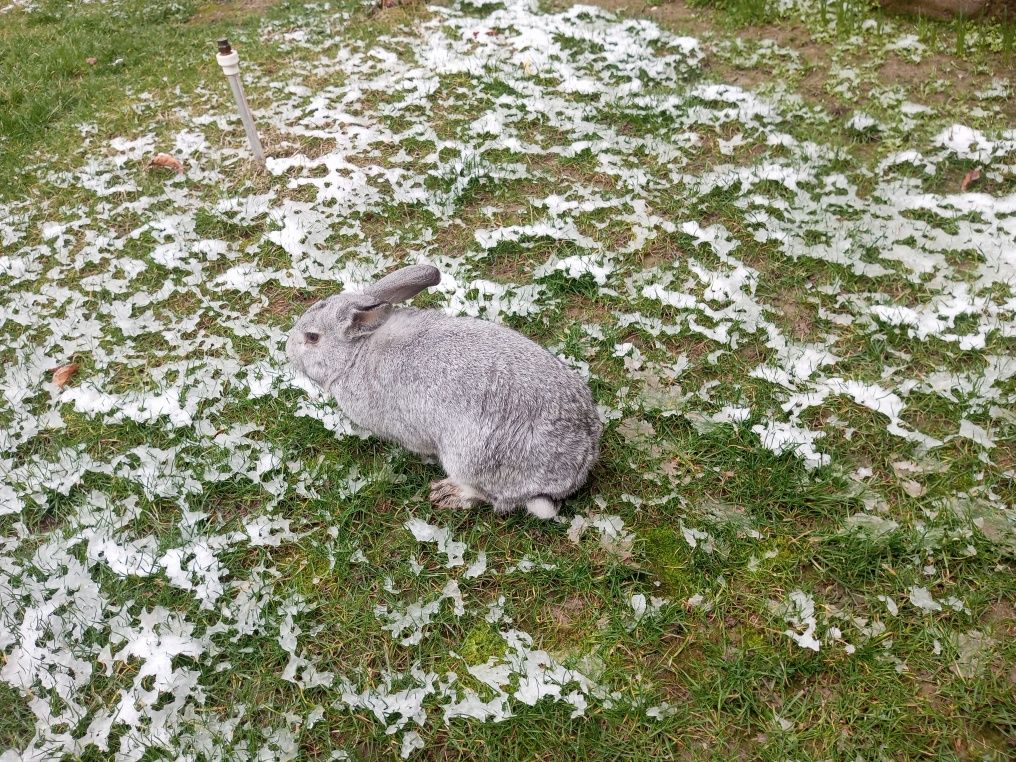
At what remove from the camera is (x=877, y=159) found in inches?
195

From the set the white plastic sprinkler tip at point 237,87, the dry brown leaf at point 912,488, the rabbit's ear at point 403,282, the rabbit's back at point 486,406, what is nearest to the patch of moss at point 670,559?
the rabbit's back at point 486,406

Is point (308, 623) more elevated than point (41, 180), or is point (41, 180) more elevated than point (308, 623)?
point (41, 180)

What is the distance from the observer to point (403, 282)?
336cm

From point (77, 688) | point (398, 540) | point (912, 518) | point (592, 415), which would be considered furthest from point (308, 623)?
point (912, 518)

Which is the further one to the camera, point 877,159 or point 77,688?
point 877,159

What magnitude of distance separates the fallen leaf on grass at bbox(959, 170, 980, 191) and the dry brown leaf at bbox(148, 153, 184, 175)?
5.99 meters

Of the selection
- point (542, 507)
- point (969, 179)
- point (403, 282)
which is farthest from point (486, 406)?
point (969, 179)

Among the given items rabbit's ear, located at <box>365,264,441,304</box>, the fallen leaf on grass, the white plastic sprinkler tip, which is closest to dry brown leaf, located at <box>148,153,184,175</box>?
the white plastic sprinkler tip

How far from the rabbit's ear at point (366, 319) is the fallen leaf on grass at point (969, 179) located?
4129 millimetres

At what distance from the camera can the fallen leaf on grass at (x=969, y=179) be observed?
4613 mm

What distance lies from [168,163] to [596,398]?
14.0 feet

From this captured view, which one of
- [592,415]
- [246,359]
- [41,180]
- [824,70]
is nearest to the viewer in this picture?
[592,415]

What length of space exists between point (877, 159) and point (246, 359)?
15.6ft

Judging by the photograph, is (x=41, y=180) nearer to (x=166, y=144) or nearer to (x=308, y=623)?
(x=166, y=144)
